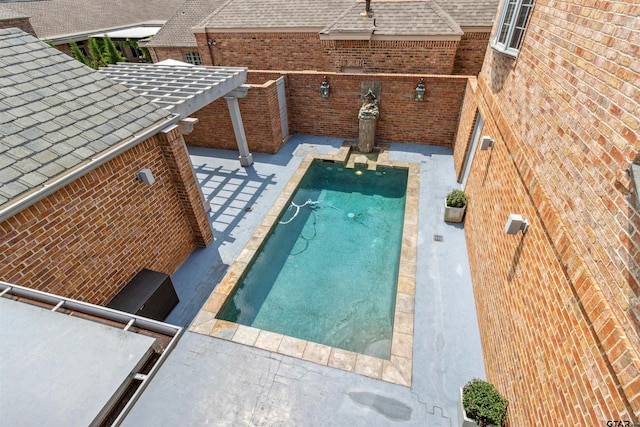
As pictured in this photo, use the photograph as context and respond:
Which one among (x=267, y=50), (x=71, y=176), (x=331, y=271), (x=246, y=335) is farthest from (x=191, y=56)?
(x=246, y=335)

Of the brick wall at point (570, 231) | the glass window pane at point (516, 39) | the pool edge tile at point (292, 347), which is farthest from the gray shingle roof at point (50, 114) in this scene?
the glass window pane at point (516, 39)

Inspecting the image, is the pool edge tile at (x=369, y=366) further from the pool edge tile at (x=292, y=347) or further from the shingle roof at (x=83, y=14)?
the shingle roof at (x=83, y=14)

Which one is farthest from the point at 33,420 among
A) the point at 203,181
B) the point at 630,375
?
the point at 203,181

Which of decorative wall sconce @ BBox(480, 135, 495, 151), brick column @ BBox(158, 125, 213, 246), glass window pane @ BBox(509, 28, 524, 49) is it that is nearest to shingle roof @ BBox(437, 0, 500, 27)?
glass window pane @ BBox(509, 28, 524, 49)

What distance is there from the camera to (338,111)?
12906 millimetres

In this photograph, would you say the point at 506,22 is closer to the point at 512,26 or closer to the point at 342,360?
the point at 512,26

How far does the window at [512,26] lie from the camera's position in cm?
564

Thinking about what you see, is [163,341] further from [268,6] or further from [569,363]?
[268,6]

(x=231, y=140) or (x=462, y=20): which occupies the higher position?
(x=462, y=20)

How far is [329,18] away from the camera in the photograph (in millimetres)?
14547

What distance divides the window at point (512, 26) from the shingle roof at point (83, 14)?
37.4 meters

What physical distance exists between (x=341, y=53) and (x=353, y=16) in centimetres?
164

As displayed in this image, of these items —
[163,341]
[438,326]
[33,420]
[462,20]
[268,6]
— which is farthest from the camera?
[268,6]

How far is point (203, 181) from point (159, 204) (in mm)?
4421
